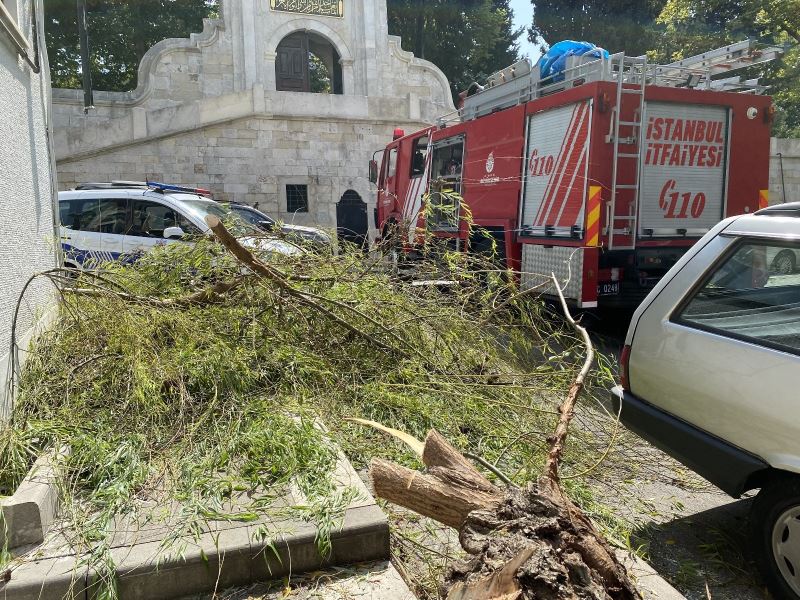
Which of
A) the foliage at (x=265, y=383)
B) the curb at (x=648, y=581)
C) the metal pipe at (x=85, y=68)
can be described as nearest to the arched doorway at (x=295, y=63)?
the metal pipe at (x=85, y=68)

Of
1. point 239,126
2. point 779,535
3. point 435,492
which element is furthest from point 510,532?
point 239,126

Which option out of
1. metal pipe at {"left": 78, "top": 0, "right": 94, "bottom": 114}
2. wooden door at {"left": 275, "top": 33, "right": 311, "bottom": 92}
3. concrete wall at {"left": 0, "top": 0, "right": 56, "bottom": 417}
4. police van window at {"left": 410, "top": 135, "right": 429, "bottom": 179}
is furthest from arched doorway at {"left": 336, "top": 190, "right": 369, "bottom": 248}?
concrete wall at {"left": 0, "top": 0, "right": 56, "bottom": 417}

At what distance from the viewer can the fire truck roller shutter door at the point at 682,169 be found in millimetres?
6879

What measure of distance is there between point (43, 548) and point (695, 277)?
3.31 m

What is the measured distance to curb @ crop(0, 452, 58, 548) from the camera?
245cm

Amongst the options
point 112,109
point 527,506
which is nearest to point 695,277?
point 527,506

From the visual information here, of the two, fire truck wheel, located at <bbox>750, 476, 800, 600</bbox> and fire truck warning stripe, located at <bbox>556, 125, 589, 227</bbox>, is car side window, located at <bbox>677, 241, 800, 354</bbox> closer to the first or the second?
fire truck wheel, located at <bbox>750, 476, 800, 600</bbox>

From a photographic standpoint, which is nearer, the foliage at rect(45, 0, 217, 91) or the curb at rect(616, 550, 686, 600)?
the curb at rect(616, 550, 686, 600)

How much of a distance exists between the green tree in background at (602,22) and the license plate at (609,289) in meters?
30.0

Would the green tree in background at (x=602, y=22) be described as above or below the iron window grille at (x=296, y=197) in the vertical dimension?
above

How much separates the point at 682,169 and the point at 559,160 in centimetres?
149

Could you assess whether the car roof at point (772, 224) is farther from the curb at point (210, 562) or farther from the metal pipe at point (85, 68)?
the metal pipe at point (85, 68)

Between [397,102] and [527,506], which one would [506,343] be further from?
[397,102]

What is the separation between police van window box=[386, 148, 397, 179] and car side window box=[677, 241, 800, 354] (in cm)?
928
